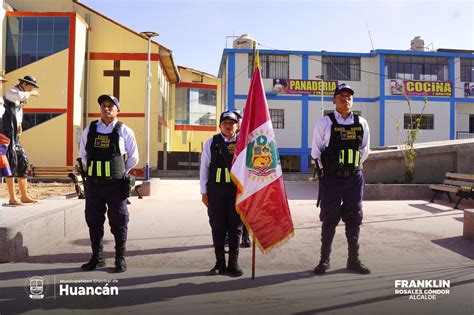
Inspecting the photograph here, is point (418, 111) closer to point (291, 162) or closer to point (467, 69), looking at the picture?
point (467, 69)

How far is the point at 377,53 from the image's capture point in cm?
3077

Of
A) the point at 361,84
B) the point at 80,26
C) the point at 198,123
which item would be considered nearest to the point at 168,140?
the point at 198,123

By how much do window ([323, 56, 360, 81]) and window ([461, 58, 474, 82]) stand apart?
28.4 feet

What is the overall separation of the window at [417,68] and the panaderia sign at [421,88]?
0.43m

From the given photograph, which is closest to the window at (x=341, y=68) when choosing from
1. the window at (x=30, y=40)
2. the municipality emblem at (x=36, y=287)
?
the window at (x=30, y=40)

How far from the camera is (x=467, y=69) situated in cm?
3234

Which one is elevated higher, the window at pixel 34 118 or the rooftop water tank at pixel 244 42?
the rooftop water tank at pixel 244 42

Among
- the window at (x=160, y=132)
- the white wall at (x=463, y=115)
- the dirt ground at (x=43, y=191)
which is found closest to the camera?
the dirt ground at (x=43, y=191)

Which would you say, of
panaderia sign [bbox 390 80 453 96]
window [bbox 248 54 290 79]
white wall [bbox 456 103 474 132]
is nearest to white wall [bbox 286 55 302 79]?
window [bbox 248 54 290 79]

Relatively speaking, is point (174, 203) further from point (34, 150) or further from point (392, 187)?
point (34, 150)

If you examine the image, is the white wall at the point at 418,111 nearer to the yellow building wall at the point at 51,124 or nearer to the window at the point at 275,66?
the window at the point at 275,66

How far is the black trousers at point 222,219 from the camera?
4.50m

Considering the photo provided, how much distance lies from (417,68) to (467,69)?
436 centimetres

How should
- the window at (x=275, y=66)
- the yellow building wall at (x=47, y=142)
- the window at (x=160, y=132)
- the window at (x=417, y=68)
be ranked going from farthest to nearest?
the window at (x=417, y=68) < the window at (x=275, y=66) < the window at (x=160, y=132) < the yellow building wall at (x=47, y=142)
